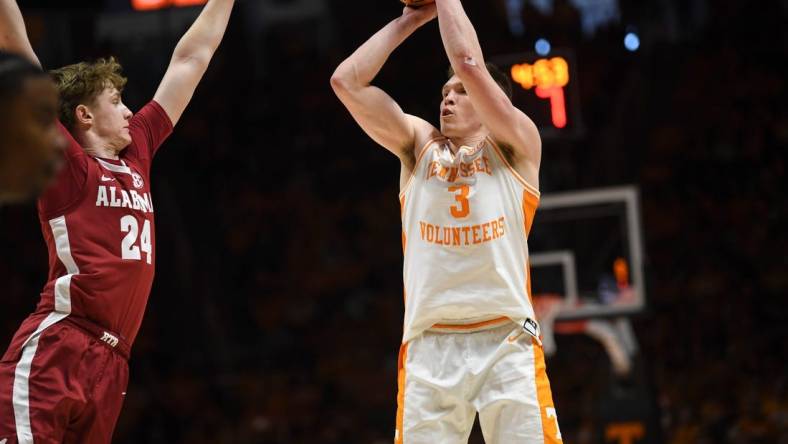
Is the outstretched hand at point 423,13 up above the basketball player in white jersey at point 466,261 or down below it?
above

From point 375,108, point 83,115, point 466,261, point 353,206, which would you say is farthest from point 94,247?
point 353,206

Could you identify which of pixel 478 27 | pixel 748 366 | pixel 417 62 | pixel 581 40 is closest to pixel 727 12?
pixel 581 40

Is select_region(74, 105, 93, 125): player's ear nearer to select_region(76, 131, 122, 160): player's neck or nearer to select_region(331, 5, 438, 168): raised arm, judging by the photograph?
select_region(76, 131, 122, 160): player's neck

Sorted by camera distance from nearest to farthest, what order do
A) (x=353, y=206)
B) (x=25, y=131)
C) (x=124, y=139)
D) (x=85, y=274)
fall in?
(x=25, y=131) < (x=85, y=274) < (x=124, y=139) < (x=353, y=206)

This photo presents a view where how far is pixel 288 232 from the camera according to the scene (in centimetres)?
1595

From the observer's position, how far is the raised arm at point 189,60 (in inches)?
195

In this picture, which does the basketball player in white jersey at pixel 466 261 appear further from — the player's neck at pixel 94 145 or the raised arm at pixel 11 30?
the raised arm at pixel 11 30

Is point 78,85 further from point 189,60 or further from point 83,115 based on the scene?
point 189,60

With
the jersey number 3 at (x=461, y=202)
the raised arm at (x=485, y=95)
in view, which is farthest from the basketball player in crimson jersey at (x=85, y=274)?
the raised arm at (x=485, y=95)

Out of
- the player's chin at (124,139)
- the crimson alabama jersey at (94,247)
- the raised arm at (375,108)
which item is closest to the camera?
the crimson alabama jersey at (94,247)

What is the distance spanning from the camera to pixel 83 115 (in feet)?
14.8

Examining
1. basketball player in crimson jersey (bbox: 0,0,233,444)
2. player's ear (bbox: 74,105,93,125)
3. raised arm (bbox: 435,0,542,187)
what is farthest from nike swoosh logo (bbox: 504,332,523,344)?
player's ear (bbox: 74,105,93,125)

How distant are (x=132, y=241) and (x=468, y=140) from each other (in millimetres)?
1593

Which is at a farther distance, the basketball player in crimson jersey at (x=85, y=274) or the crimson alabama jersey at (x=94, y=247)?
the crimson alabama jersey at (x=94, y=247)
